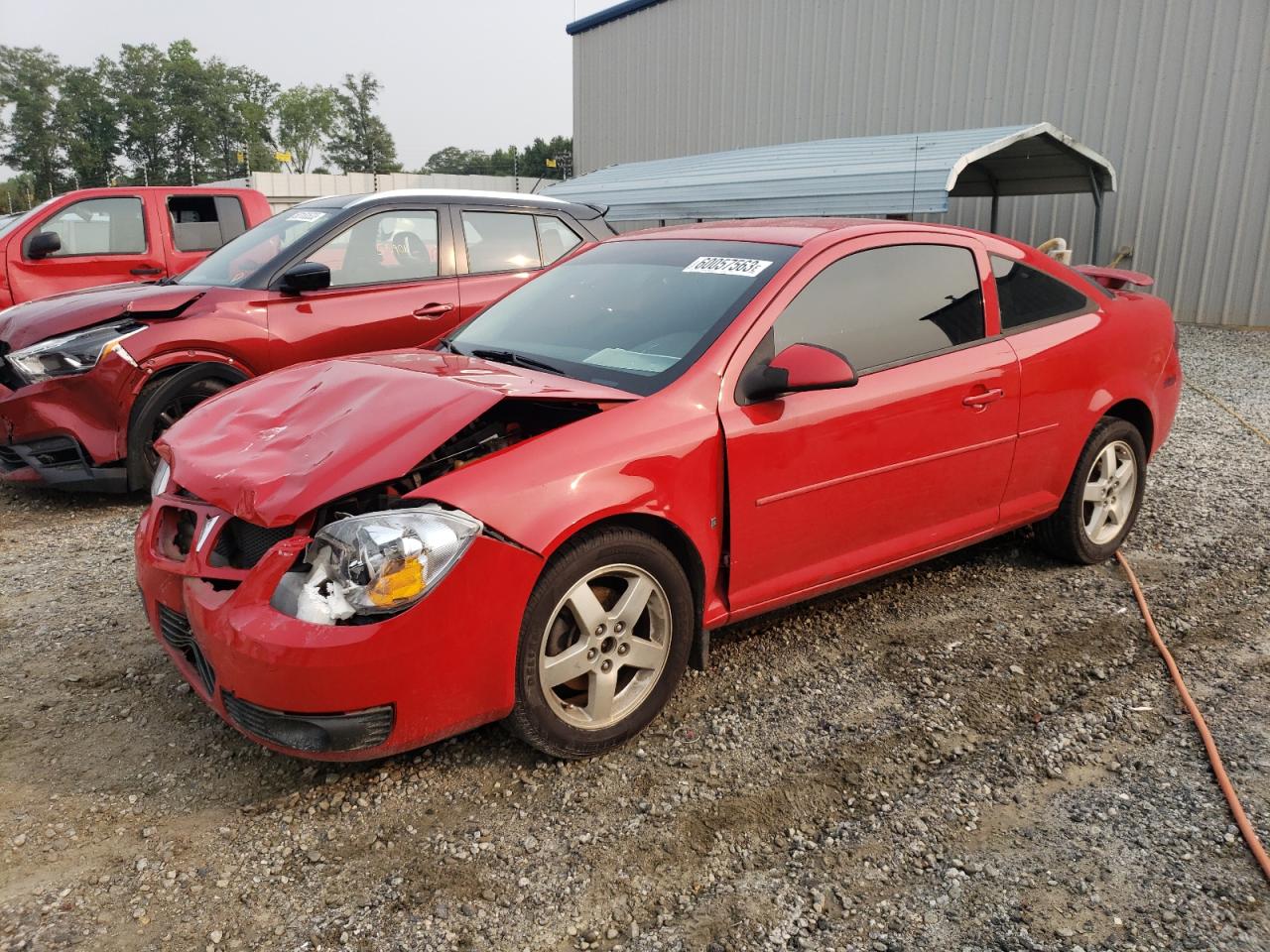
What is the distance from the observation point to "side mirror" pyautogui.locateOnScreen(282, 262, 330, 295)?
5523mm

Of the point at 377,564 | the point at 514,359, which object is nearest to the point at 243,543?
the point at 377,564

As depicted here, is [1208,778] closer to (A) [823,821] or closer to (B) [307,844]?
(A) [823,821]

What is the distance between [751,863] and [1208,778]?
147 cm

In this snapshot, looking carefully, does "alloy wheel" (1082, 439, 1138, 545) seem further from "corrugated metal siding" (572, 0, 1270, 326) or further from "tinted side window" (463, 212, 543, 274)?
"corrugated metal siding" (572, 0, 1270, 326)

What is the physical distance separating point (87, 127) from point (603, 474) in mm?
98478

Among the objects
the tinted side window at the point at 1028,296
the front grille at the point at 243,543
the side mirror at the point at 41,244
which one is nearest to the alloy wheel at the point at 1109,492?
the tinted side window at the point at 1028,296

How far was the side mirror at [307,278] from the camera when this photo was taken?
18.1 ft

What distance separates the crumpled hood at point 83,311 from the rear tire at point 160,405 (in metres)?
0.39

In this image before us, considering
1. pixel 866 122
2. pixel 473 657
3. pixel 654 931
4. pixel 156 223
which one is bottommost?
pixel 654 931

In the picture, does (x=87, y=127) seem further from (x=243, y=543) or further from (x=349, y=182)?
(x=243, y=543)

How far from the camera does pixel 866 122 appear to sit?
1653 cm

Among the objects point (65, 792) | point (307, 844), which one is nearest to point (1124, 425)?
point (307, 844)

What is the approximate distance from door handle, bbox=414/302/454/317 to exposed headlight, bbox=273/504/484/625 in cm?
377

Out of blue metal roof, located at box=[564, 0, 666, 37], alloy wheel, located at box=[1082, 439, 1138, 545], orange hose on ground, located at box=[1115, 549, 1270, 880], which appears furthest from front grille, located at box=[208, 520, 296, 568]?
blue metal roof, located at box=[564, 0, 666, 37]
